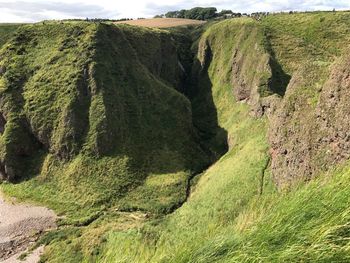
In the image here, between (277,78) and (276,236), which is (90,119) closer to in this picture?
(277,78)

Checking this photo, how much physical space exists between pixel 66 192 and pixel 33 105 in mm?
21562

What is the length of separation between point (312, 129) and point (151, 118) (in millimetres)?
40487

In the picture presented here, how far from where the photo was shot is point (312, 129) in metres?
38.6

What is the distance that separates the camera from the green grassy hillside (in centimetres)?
4725

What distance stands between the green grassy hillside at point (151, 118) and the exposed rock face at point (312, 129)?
0.79 feet

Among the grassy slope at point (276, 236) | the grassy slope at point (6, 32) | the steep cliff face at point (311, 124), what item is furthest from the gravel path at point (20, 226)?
the grassy slope at point (6, 32)

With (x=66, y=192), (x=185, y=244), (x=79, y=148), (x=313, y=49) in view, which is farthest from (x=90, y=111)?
(x=185, y=244)

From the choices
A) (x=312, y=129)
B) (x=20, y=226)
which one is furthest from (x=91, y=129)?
(x=312, y=129)

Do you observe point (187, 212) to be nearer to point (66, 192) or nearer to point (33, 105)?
point (66, 192)

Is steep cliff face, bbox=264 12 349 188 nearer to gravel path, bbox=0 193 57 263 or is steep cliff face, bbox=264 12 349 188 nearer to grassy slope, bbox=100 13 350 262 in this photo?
grassy slope, bbox=100 13 350 262

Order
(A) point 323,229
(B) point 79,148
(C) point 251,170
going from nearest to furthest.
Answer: (A) point 323,229 → (C) point 251,170 → (B) point 79,148

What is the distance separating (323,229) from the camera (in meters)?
7.21

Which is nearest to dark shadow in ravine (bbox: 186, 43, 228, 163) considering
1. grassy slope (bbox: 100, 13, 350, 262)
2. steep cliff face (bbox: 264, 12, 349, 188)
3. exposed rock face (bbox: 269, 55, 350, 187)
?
steep cliff face (bbox: 264, 12, 349, 188)

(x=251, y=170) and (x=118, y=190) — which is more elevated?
(x=251, y=170)
